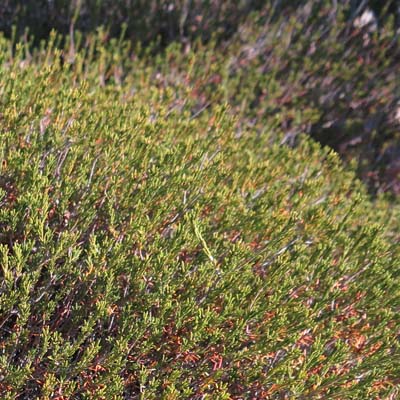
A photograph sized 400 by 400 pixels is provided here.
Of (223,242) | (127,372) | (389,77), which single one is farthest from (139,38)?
(127,372)

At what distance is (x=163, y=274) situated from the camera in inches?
108

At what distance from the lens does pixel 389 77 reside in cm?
576

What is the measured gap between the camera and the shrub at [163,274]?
2.57m

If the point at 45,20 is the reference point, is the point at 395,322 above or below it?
above

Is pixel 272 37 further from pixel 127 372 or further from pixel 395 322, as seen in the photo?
pixel 127 372

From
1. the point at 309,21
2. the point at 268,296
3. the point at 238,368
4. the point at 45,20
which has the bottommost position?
the point at 45,20

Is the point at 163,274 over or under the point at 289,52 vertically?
under

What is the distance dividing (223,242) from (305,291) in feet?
1.49

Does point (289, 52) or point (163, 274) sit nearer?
point (163, 274)

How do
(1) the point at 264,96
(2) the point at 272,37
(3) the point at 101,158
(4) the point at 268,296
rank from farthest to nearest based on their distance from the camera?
(2) the point at 272,37
(1) the point at 264,96
(3) the point at 101,158
(4) the point at 268,296

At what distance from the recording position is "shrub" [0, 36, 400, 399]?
2.57 meters

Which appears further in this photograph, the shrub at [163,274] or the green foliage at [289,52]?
the green foliage at [289,52]

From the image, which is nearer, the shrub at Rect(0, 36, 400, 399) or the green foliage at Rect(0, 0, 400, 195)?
the shrub at Rect(0, 36, 400, 399)

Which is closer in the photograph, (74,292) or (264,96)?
(74,292)
